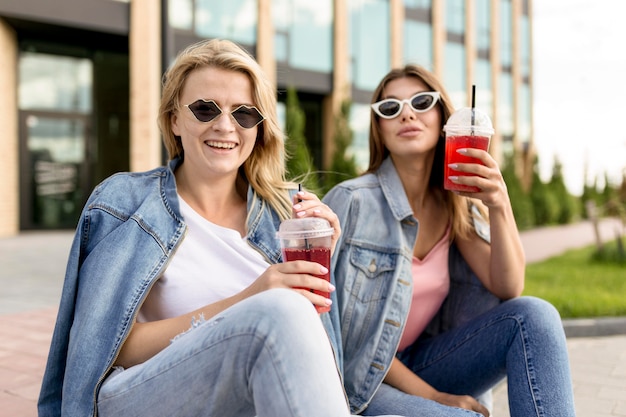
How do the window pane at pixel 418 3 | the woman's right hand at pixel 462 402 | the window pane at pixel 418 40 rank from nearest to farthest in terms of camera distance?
1. the woman's right hand at pixel 462 402
2. the window pane at pixel 418 40
3. the window pane at pixel 418 3

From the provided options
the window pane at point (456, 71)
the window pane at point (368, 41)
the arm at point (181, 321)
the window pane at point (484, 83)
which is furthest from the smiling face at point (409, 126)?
the window pane at point (484, 83)

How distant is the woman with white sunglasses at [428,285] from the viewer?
7.73 ft

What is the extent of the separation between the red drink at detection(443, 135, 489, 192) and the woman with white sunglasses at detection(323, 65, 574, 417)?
35 mm

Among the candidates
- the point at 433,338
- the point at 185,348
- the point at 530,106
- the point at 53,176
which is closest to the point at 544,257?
the point at 433,338

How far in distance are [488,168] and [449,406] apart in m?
0.93

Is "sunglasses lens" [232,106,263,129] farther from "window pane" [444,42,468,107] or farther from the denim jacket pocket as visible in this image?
"window pane" [444,42,468,107]

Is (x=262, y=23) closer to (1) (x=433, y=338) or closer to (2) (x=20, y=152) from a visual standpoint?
(2) (x=20, y=152)

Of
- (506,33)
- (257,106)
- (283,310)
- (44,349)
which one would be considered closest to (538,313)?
(283,310)

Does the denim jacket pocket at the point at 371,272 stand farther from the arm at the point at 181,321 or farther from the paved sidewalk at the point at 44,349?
the paved sidewalk at the point at 44,349

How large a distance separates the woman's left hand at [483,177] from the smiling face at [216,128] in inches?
30.9

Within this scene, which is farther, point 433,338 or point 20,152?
point 20,152

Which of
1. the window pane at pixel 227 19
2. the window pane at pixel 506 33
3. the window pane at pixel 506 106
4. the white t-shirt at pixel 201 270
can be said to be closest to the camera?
the white t-shirt at pixel 201 270

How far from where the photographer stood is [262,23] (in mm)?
17266

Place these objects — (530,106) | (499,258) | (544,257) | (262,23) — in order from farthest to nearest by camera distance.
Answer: (530,106)
(262,23)
(544,257)
(499,258)
